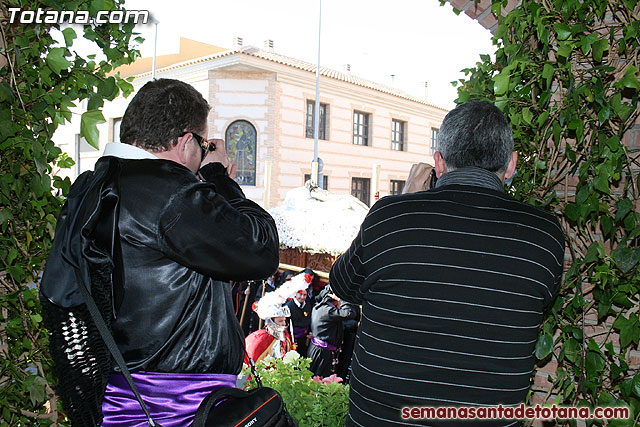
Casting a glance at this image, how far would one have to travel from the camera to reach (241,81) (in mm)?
16781

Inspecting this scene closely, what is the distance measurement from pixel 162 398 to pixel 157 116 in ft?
2.62

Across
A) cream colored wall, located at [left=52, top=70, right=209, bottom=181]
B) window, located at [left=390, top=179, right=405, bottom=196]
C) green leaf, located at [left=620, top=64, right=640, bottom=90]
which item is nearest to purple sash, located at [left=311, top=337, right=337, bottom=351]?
green leaf, located at [left=620, top=64, right=640, bottom=90]

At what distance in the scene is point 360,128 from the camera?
20203 mm

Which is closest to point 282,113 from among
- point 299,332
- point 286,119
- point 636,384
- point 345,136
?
point 286,119

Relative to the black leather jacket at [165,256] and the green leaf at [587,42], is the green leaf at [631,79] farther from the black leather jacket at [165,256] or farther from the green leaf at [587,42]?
the black leather jacket at [165,256]

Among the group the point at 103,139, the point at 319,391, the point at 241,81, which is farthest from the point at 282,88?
the point at 319,391

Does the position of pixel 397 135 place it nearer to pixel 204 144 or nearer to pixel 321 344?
pixel 321 344

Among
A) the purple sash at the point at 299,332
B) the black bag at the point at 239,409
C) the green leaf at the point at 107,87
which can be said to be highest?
the green leaf at the point at 107,87

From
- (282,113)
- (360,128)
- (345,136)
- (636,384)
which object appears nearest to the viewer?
(636,384)

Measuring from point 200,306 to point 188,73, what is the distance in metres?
17.3

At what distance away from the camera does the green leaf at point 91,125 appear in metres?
1.83

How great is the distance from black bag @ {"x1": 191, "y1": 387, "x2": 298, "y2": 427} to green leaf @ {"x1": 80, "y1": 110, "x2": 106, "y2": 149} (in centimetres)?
104

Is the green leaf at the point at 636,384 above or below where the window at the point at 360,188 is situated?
below

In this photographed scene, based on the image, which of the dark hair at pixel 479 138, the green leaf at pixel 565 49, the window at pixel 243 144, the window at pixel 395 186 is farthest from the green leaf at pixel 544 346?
the window at pixel 395 186
